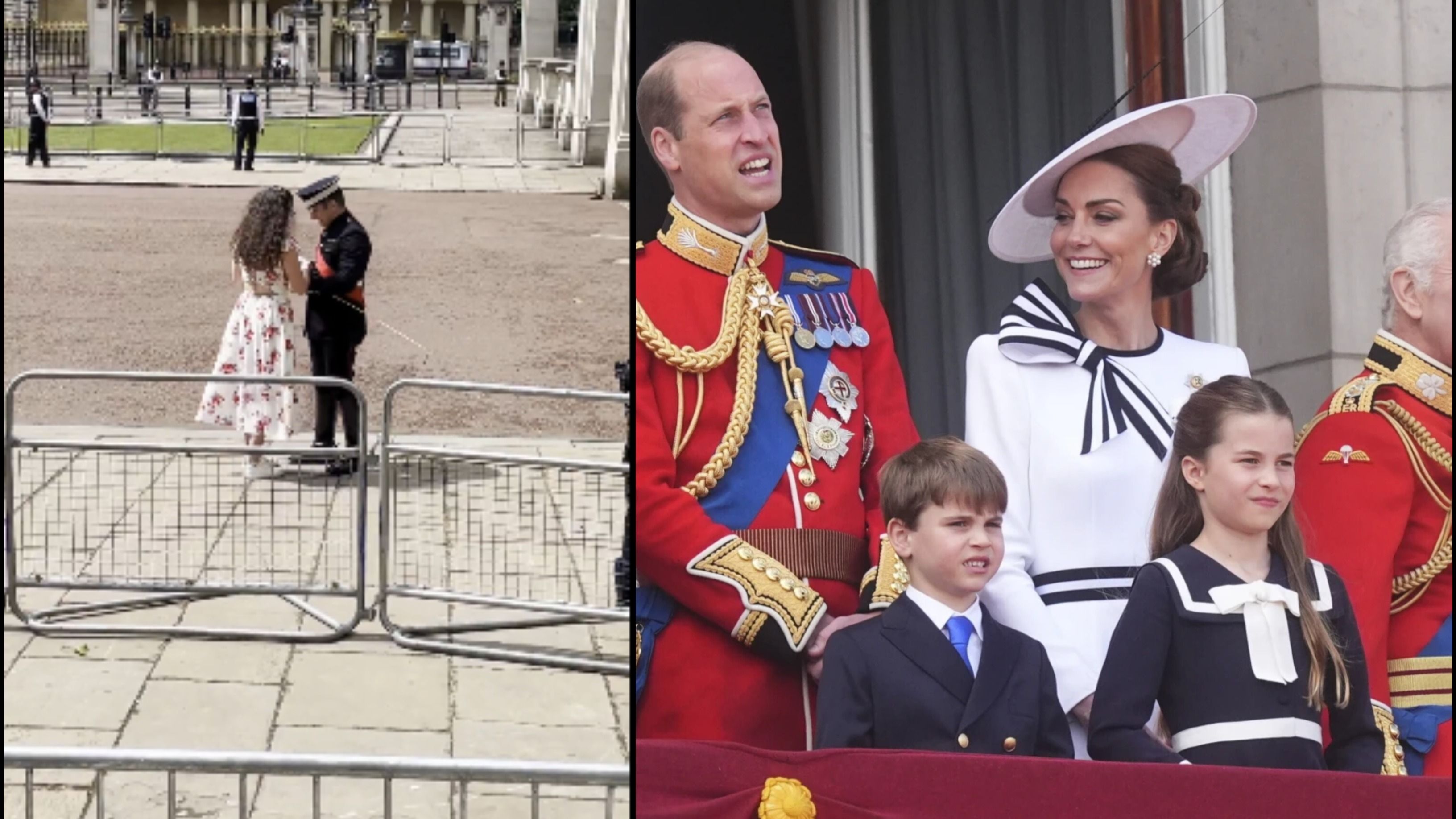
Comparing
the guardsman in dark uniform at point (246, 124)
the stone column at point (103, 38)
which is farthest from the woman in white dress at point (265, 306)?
the stone column at point (103, 38)

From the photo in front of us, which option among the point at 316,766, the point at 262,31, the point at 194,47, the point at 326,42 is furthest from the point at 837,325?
the point at 262,31

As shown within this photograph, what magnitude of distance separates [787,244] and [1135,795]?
1075 mm

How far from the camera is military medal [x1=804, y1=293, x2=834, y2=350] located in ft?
10.2

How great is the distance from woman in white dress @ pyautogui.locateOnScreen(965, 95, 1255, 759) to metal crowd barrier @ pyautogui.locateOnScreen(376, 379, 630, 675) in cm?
410

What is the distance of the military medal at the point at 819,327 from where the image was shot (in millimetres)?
3102

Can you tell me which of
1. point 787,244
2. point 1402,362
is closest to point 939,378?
point 787,244

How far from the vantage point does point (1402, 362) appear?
10.2 ft

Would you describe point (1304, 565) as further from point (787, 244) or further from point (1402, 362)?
point (787, 244)

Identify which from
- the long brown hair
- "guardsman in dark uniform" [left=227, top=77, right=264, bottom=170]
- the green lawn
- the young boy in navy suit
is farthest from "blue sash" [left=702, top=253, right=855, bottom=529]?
the green lawn

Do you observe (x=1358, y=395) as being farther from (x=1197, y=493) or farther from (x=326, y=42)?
(x=326, y=42)

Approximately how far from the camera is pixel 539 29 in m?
37.6

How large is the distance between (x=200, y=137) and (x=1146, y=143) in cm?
3164

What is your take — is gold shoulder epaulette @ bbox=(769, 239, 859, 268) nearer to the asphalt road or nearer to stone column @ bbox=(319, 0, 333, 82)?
the asphalt road

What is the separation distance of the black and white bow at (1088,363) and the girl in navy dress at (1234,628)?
0.19 feet
